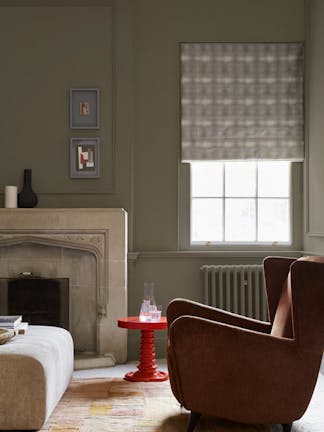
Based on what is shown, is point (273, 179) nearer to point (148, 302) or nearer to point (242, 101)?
point (242, 101)

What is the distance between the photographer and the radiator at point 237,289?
19.2ft

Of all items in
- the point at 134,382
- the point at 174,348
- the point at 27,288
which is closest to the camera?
the point at 174,348

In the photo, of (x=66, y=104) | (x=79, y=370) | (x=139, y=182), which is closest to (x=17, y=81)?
(x=66, y=104)

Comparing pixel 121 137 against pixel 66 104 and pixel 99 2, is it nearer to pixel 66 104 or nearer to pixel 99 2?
pixel 66 104

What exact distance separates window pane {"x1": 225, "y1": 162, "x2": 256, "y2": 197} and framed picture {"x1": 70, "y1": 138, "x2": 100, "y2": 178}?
1178 mm

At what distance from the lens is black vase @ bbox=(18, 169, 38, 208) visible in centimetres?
573

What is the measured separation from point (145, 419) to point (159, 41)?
349 cm

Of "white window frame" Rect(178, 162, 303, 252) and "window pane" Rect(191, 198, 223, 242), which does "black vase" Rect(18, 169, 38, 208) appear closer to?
"white window frame" Rect(178, 162, 303, 252)

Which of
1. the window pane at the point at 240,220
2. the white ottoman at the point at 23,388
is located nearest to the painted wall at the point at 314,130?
the window pane at the point at 240,220

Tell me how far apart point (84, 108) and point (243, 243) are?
1.85 m

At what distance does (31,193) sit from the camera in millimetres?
5754

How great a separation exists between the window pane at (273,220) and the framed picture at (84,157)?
1525mm

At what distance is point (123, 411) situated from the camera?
3.99 metres

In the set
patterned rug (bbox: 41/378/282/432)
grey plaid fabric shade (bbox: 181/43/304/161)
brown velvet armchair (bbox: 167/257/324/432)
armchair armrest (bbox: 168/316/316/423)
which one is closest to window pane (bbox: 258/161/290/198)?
grey plaid fabric shade (bbox: 181/43/304/161)
